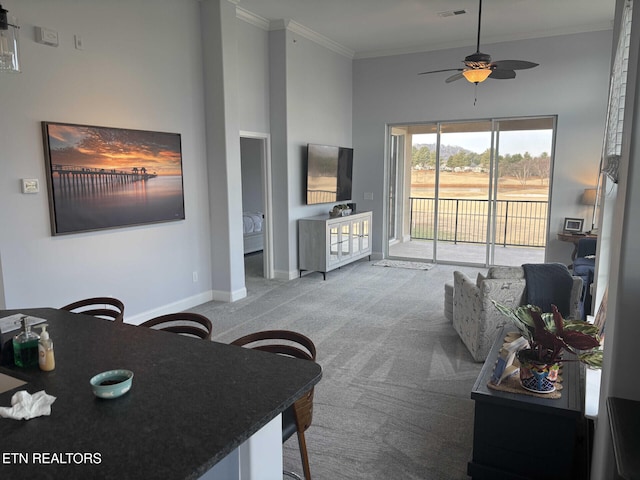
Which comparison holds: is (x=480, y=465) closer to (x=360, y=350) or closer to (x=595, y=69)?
(x=360, y=350)

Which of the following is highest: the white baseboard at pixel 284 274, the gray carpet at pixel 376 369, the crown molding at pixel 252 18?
the crown molding at pixel 252 18

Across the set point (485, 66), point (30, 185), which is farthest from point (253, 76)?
point (30, 185)

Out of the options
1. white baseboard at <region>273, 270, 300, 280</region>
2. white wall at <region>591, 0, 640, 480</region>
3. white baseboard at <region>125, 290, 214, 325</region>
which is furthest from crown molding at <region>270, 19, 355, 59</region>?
white wall at <region>591, 0, 640, 480</region>

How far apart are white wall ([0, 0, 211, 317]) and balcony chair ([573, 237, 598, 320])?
426 centimetres

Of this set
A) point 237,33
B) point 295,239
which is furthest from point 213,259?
point 237,33

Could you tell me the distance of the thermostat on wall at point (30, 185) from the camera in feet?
12.0

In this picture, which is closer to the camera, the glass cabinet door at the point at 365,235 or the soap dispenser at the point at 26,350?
the soap dispenser at the point at 26,350

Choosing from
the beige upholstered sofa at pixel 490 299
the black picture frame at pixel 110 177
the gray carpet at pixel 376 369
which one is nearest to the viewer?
→ the gray carpet at pixel 376 369

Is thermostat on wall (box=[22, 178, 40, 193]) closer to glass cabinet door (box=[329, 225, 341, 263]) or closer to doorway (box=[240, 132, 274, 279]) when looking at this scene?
doorway (box=[240, 132, 274, 279])

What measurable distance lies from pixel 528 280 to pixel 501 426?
5.79 ft

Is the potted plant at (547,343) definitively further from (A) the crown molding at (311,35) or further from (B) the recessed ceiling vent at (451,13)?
(A) the crown molding at (311,35)

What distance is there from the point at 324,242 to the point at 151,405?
543cm

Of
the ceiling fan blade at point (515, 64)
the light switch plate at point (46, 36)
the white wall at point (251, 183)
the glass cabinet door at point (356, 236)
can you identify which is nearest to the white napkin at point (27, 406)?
the light switch plate at point (46, 36)

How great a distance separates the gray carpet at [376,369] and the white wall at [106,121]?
2.92ft
